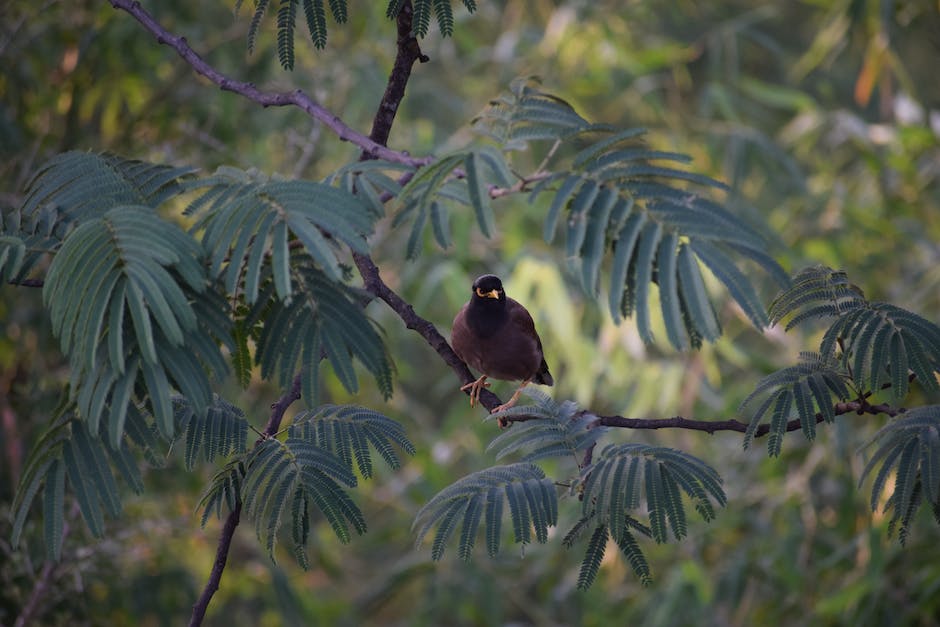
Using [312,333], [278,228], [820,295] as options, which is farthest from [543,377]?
[278,228]

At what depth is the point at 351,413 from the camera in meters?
2.51

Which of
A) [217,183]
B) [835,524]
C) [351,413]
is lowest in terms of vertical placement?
[835,524]

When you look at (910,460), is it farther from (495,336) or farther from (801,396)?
(495,336)

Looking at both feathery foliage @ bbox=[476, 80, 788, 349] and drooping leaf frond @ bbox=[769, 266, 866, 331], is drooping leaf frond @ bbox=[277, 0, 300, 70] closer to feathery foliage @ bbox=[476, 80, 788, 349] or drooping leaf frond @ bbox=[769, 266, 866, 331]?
feathery foliage @ bbox=[476, 80, 788, 349]

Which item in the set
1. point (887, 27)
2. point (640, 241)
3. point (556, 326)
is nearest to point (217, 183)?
point (640, 241)

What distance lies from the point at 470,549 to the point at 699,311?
82cm

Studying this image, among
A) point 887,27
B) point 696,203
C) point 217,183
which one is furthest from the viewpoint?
point 887,27

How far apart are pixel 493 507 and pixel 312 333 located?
0.58m

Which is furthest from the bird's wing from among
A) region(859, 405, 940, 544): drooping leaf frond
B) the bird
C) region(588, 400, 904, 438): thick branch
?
region(859, 405, 940, 544): drooping leaf frond

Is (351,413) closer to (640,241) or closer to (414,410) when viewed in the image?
(640,241)

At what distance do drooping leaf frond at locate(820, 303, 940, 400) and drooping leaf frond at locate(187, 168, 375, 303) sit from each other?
3.94 ft

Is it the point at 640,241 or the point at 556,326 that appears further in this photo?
the point at 556,326

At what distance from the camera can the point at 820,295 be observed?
254 cm

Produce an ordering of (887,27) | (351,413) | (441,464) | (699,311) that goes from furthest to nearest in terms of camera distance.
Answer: (441,464)
(887,27)
(351,413)
(699,311)
